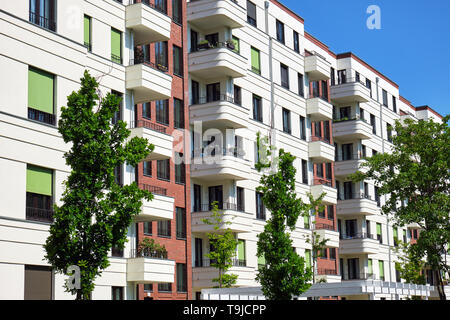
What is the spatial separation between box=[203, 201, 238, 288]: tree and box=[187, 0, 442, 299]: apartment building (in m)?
0.67

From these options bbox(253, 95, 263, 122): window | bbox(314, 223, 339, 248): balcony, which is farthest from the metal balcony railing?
bbox(314, 223, 339, 248): balcony

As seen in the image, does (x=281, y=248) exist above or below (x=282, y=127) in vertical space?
below

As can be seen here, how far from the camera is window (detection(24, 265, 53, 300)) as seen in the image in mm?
25953

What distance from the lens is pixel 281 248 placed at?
32656 millimetres

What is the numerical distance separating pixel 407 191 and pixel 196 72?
16.3 meters

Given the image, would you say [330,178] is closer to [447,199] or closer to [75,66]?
[447,199]

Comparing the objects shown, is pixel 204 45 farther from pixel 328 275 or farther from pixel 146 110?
pixel 328 275

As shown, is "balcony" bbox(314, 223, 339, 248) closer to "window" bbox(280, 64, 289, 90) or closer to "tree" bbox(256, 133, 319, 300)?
"window" bbox(280, 64, 289, 90)

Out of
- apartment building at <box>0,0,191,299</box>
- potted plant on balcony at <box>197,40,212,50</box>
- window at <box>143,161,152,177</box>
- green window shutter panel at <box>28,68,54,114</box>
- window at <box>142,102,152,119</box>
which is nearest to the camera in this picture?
apartment building at <box>0,0,191,299</box>

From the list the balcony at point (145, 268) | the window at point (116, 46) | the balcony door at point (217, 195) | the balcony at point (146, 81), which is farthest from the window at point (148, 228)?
the window at point (116, 46)

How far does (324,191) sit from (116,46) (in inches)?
952

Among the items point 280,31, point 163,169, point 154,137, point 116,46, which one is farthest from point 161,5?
point 280,31

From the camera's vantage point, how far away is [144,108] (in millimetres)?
37500

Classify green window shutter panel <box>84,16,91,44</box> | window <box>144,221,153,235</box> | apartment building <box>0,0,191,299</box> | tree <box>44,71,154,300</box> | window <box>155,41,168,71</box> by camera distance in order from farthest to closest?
window <box>155,41,168,71</box>
window <box>144,221,153,235</box>
green window shutter panel <box>84,16,91,44</box>
apartment building <box>0,0,191,299</box>
tree <box>44,71,154,300</box>
